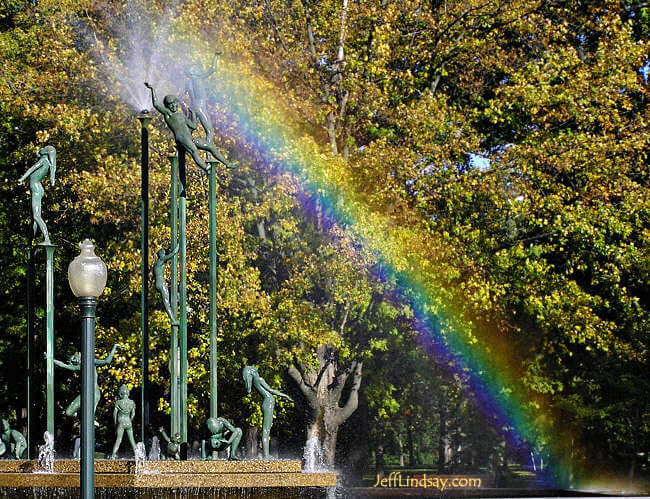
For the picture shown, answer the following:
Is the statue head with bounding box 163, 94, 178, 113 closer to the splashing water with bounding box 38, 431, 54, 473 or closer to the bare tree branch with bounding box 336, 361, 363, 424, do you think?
the splashing water with bounding box 38, 431, 54, 473

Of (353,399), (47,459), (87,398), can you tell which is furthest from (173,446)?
(353,399)

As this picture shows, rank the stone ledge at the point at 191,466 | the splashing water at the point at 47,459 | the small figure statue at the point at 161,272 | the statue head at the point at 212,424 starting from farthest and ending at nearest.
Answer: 1. the small figure statue at the point at 161,272
2. the statue head at the point at 212,424
3. the splashing water at the point at 47,459
4. the stone ledge at the point at 191,466

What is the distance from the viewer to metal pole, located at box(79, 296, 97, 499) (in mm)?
9656

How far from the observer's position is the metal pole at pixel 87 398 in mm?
9656

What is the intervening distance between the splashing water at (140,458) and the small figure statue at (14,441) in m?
2.21

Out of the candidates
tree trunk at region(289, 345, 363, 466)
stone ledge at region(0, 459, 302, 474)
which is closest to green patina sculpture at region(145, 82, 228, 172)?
stone ledge at region(0, 459, 302, 474)

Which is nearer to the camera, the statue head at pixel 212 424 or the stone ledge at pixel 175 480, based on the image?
the stone ledge at pixel 175 480

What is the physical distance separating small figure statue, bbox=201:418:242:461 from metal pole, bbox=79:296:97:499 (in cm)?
417

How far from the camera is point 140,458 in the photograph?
540 inches

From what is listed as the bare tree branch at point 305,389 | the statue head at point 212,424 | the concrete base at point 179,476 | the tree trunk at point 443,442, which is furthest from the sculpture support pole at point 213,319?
the tree trunk at point 443,442

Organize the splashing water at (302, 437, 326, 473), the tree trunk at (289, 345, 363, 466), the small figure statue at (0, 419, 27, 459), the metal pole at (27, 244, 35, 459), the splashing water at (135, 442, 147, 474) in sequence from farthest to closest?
the tree trunk at (289, 345, 363, 466)
the splashing water at (302, 437, 326, 473)
the metal pole at (27, 244, 35, 459)
the small figure statue at (0, 419, 27, 459)
the splashing water at (135, 442, 147, 474)

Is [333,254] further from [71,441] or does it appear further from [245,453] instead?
[71,441]

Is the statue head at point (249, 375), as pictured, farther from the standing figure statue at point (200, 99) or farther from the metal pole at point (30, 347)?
the metal pole at point (30, 347)

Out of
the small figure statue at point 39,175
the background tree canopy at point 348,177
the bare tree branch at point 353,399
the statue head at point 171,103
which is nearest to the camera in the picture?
the statue head at point 171,103
